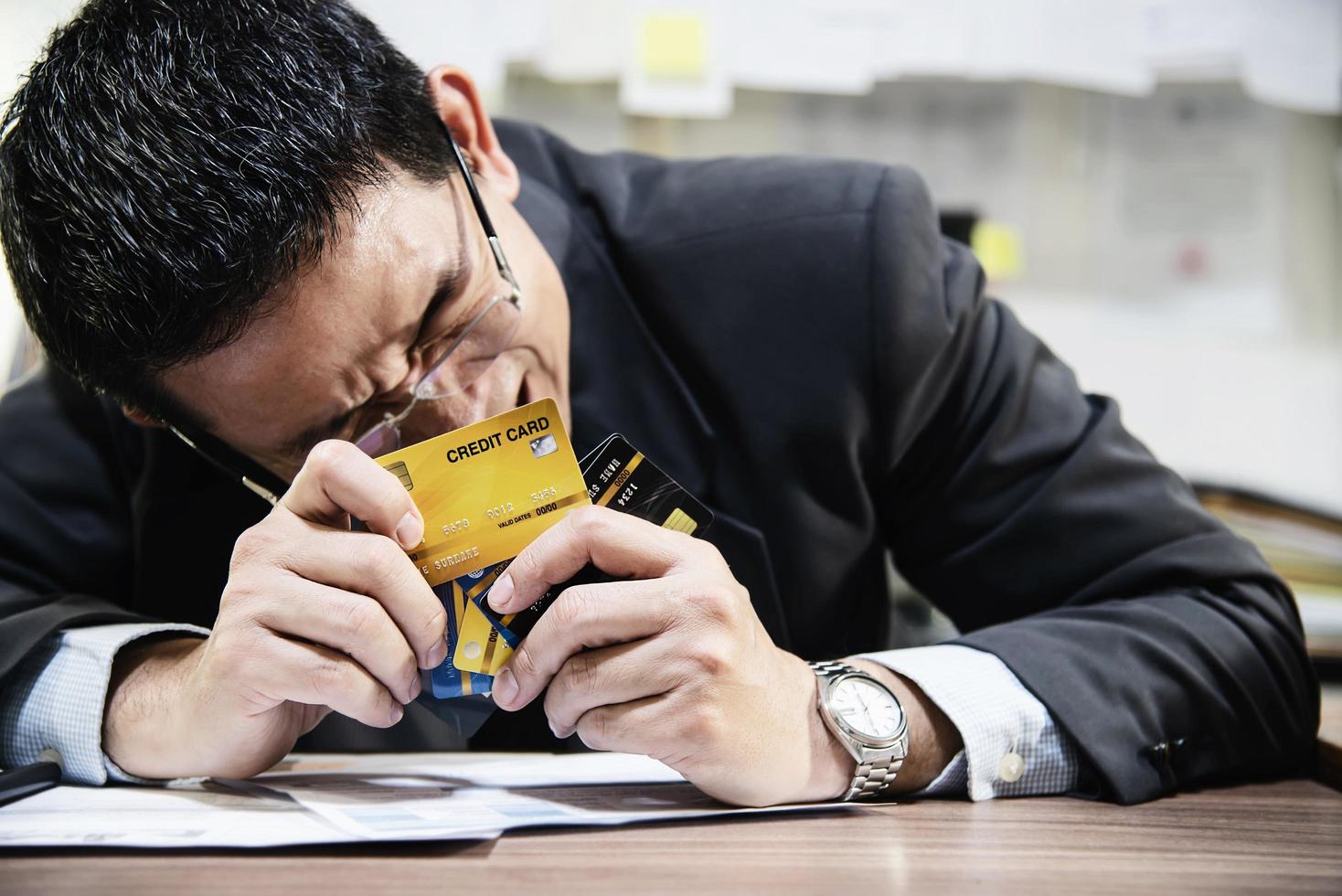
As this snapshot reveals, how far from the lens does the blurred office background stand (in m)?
1.76

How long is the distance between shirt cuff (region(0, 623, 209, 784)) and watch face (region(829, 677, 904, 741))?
0.53m

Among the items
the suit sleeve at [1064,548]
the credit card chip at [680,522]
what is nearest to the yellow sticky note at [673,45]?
the suit sleeve at [1064,548]

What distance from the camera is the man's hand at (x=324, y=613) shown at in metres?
0.67

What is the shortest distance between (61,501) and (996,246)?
59.5 inches

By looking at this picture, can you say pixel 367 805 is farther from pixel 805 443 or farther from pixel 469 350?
pixel 805 443

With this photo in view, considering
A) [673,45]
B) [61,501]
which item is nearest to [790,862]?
[61,501]

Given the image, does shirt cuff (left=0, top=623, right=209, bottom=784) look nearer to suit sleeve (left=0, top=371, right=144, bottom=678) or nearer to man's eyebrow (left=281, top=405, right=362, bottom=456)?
suit sleeve (left=0, top=371, right=144, bottom=678)

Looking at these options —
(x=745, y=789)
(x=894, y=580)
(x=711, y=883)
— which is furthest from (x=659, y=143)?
(x=711, y=883)

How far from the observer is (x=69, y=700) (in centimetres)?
86

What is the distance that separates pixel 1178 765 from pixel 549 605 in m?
0.51

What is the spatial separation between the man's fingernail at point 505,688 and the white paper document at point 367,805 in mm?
70

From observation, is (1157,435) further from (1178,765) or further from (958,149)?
(1178,765)

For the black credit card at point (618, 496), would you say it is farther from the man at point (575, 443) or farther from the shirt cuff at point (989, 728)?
the shirt cuff at point (989, 728)

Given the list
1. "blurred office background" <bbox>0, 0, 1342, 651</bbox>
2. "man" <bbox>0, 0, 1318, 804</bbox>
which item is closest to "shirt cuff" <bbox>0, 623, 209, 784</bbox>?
"man" <bbox>0, 0, 1318, 804</bbox>
